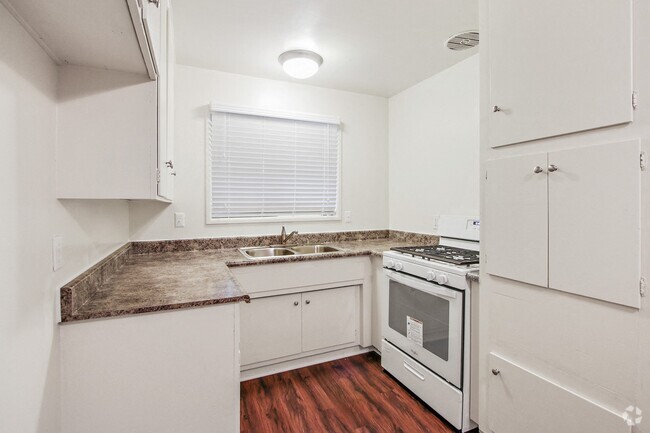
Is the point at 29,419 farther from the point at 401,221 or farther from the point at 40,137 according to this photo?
the point at 401,221

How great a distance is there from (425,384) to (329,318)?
0.83 meters

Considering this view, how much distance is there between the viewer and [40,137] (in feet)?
3.41

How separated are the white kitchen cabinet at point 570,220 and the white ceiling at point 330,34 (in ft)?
3.42

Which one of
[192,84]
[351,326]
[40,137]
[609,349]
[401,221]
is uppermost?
[192,84]

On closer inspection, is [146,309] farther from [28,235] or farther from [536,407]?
[536,407]

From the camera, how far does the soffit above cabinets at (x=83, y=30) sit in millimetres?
824

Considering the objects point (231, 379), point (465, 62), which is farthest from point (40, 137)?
point (465, 62)

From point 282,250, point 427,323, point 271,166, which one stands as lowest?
point 427,323

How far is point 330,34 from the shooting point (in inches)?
81.7

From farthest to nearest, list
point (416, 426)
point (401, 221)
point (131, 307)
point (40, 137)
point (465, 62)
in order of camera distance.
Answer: point (401, 221) → point (465, 62) → point (416, 426) → point (131, 307) → point (40, 137)

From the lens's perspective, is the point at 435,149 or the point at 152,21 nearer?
the point at 152,21

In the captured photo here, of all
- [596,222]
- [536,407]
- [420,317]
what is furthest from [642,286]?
[420,317]

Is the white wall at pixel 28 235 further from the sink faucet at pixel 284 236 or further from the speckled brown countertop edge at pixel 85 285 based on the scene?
the sink faucet at pixel 284 236

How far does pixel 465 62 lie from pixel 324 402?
8.50 feet
